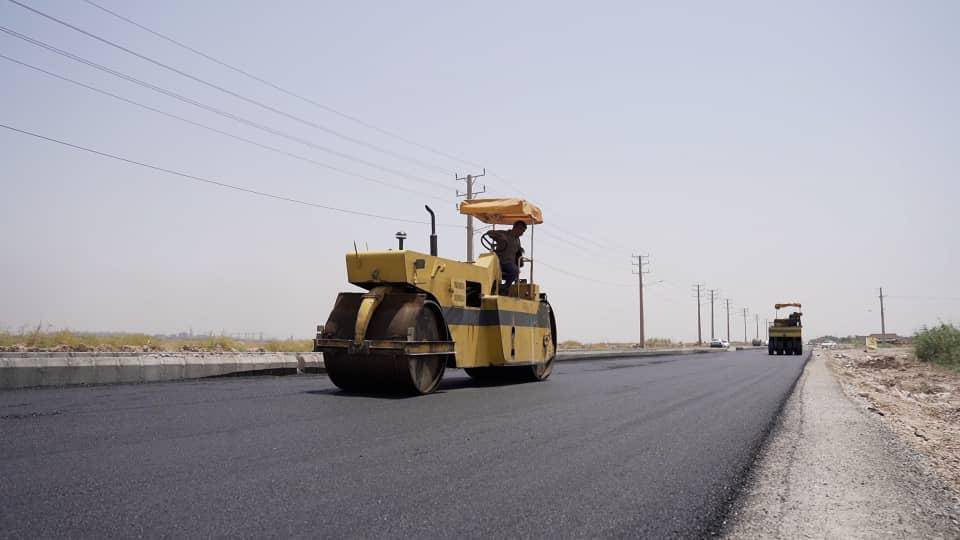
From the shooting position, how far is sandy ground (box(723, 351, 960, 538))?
3.94 m

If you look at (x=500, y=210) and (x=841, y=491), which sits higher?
(x=500, y=210)

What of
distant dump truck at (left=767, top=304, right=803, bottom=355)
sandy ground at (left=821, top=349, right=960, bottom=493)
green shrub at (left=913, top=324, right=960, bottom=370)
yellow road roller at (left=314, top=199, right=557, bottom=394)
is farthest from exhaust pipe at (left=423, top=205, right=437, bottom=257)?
distant dump truck at (left=767, top=304, right=803, bottom=355)

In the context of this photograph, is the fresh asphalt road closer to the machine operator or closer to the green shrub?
the machine operator

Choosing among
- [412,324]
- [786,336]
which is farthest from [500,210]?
[786,336]

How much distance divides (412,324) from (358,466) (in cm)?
493

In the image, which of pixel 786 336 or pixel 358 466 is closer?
pixel 358 466

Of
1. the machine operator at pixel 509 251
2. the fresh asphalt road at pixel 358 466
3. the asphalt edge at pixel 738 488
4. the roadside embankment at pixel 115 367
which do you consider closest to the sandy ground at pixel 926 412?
the asphalt edge at pixel 738 488

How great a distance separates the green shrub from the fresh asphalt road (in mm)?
26431

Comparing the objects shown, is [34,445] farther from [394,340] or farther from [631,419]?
[631,419]

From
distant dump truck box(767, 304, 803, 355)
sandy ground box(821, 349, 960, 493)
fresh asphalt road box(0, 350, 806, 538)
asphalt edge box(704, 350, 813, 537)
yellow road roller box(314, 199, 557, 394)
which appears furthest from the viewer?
distant dump truck box(767, 304, 803, 355)

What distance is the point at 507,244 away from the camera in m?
13.6

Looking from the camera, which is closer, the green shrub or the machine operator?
the machine operator

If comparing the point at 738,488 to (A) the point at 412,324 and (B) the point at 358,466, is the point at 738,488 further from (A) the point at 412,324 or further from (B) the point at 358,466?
(A) the point at 412,324

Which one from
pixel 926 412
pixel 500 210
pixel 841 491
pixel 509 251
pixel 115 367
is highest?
pixel 500 210
